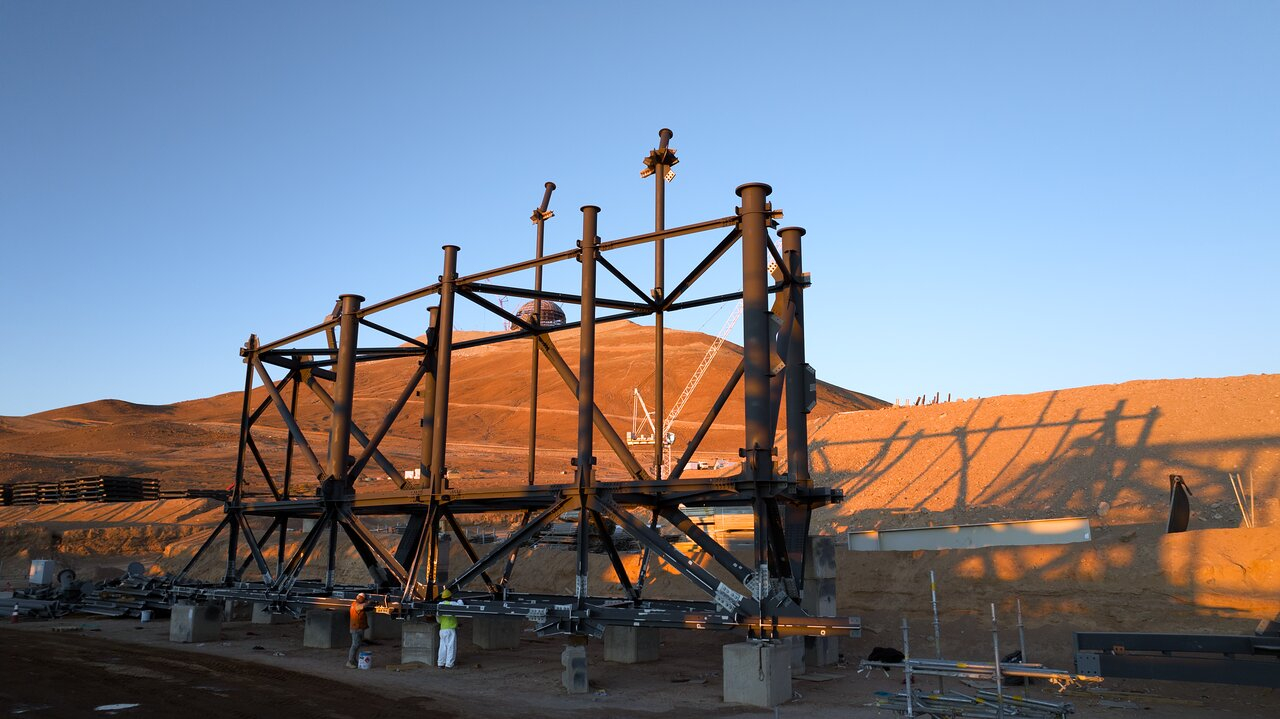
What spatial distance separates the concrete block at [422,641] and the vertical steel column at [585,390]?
133 inches

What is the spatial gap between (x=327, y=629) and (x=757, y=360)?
39.2ft

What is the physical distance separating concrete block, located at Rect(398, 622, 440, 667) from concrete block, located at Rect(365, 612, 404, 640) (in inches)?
186

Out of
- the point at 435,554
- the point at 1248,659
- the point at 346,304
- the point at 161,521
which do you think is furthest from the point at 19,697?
the point at 161,521

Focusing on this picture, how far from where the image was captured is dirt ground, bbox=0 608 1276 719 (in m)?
12.3

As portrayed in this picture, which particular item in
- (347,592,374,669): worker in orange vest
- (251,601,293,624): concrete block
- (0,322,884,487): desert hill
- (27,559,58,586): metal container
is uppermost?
(0,322,884,487): desert hill

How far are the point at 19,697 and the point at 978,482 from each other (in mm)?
31348

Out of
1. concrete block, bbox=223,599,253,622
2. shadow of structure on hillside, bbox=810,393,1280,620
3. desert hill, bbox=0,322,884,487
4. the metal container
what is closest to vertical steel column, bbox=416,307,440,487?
concrete block, bbox=223,599,253,622

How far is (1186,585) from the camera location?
18406 mm

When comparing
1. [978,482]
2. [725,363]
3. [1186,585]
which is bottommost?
[1186,585]

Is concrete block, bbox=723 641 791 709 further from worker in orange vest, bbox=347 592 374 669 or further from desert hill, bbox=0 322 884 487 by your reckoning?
desert hill, bbox=0 322 884 487

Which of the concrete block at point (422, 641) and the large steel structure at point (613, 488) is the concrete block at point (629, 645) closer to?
the large steel structure at point (613, 488)

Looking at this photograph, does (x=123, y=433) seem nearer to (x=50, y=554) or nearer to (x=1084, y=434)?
(x=50, y=554)

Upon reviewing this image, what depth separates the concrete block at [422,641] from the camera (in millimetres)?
16578

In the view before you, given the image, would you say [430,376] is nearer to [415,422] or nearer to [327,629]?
[327,629]
